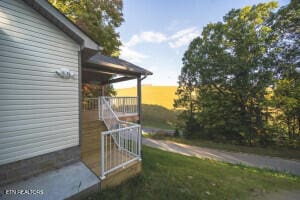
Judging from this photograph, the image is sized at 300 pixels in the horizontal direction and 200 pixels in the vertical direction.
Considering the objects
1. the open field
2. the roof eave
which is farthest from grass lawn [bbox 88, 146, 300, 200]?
the open field

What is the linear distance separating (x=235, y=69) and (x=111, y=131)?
36.6 feet

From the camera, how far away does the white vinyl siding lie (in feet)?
8.93

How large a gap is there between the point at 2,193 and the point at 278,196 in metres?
6.57

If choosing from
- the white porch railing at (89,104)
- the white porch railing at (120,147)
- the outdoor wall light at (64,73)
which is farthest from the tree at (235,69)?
the outdoor wall light at (64,73)

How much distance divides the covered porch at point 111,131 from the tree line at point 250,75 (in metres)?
8.10

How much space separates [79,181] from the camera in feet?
9.89

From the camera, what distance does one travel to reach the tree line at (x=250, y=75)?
9.36 meters

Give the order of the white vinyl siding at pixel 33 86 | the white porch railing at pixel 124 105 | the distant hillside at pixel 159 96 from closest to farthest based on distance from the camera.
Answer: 1. the white vinyl siding at pixel 33 86
2. the white porch railing at pixel 124 105
3. the distant hillside at pixel 159 96

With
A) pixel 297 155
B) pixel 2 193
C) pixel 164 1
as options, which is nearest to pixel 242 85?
pixel 297 155

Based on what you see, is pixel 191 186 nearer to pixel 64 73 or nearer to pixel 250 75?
pixel 64 73

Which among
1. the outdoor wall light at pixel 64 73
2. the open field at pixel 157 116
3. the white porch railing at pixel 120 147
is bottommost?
the open field at pixel 157 116

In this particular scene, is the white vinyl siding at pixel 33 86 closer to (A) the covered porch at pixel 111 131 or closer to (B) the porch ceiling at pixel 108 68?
(A) the covered porch at pixel 111 131

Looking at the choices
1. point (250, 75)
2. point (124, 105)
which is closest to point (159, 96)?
point (250, 75)

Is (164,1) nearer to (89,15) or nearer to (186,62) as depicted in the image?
(89,15)
